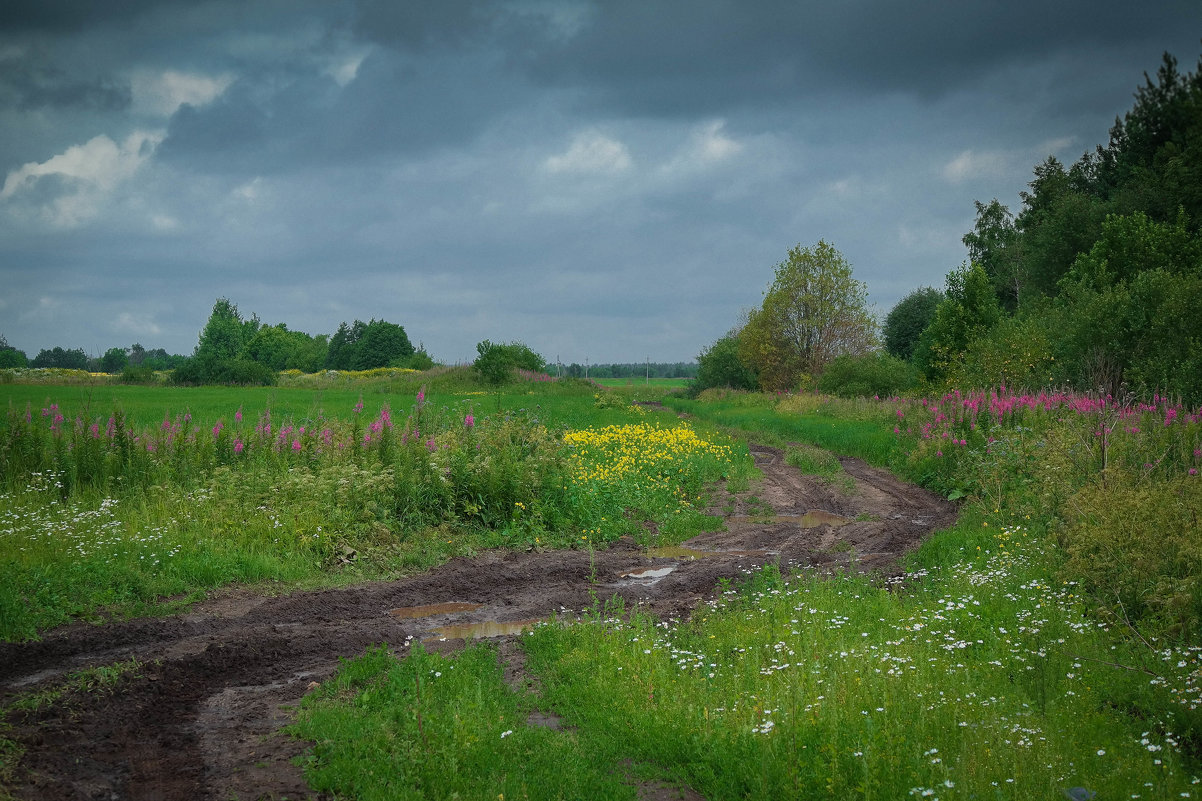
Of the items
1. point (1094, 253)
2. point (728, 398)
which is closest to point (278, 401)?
point (728, 398)

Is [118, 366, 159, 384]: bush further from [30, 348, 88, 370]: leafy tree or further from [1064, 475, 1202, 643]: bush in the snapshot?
[1064, 475, 1202, 643]: bush

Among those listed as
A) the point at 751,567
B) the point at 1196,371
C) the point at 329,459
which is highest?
the point at 1196,371

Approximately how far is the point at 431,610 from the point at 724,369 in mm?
52064

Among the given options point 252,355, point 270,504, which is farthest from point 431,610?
point 252,355

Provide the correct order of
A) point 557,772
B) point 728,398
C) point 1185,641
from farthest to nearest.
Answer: point 728,398 < point 1185,641 < point 557,772

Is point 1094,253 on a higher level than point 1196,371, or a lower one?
higher

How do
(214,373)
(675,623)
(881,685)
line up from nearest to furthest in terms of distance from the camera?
1. (881,685)
2. (675,623)
3. (214,373)

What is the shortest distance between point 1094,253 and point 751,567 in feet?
100

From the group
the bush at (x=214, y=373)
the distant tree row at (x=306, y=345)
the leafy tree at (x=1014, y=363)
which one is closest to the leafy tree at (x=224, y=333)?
the distant tree row at (x=306, y=345)

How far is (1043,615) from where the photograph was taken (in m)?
7.22

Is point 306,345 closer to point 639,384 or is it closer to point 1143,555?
point 639,384

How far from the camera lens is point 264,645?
300 inches

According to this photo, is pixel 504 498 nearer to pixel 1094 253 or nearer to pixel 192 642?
pixel 192 642

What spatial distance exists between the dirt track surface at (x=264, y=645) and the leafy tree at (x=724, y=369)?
43.9 meters
